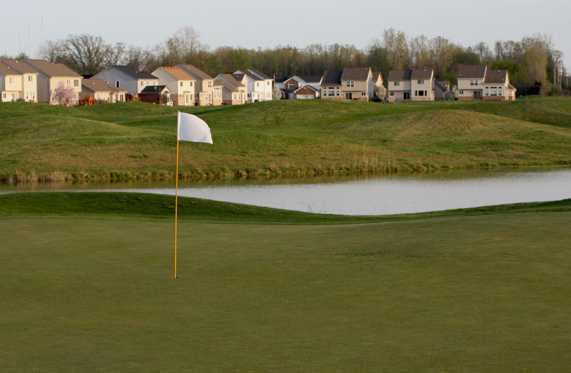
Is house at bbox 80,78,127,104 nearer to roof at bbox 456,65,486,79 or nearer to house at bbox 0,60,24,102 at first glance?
house at bbox 0,60,24,102

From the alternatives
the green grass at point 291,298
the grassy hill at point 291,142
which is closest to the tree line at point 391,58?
the grassy hill at point 291,142

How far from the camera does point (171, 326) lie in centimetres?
1118

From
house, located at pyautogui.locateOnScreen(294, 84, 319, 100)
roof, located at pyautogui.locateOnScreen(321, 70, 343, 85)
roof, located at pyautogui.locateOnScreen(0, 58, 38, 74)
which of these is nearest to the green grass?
roof, located at pyautogui.locateOnScreen(0, 58, 38, 74)

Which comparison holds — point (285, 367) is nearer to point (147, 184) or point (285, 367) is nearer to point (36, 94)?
point (147, 184)

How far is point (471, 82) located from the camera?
155m

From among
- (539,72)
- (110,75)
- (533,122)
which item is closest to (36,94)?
(110,75)

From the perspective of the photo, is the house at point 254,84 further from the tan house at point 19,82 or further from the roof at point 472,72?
the tan house at point 19,82

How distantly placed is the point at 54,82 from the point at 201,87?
2947 centimetres

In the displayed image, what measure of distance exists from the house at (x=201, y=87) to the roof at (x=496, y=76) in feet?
136

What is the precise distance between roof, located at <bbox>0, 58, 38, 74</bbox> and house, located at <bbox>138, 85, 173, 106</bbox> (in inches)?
676

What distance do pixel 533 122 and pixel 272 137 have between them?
29.9 metres

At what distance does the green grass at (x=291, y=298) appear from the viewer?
9.72 meters

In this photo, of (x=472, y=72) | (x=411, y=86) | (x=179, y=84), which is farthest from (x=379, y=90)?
(x=179, y=84)

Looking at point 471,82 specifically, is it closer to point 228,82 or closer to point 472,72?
point 472,72
